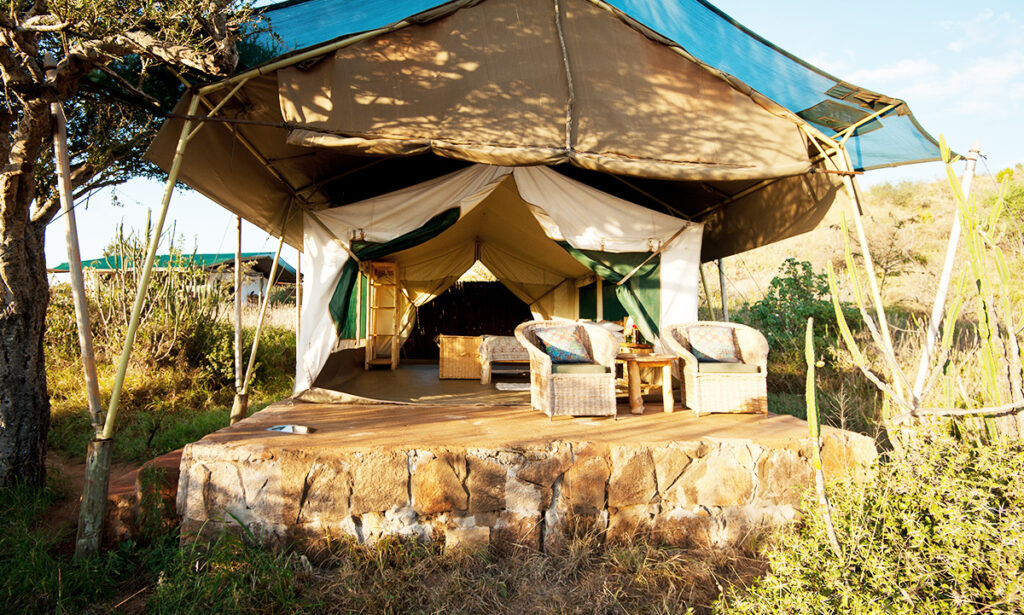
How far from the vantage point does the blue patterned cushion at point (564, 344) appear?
402 cm

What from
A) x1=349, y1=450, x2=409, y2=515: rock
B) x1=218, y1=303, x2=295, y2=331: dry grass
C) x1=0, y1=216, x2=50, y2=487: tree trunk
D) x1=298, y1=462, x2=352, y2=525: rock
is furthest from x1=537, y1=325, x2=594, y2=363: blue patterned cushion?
x1=218, y1=303, x2=295, y2=331: dry grass

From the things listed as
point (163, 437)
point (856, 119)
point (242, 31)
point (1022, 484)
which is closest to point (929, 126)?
point (856, 119)

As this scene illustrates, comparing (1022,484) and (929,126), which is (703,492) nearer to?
(1022,484)

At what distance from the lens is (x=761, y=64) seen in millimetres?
4520

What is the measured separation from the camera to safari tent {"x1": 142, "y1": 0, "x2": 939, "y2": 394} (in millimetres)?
3539

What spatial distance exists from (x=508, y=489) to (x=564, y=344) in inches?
59.0

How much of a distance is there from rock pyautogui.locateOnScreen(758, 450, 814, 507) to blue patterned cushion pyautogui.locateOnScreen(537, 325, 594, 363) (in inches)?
55.6

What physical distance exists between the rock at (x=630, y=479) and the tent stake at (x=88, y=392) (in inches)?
104

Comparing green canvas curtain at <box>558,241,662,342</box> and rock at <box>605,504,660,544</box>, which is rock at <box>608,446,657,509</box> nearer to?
rock at <box>605,504,660,544</box>

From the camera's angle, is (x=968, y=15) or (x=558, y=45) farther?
(x=968, y=15)

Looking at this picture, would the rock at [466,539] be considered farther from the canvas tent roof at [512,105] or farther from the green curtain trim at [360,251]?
the green curtain trim at [360,251]

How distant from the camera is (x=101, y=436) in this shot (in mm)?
2777

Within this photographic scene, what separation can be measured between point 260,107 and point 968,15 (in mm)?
11894

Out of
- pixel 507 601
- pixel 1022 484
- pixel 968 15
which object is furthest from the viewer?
pixel 968 15
